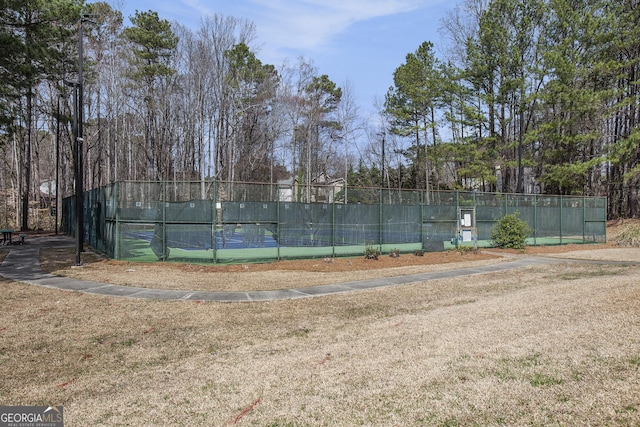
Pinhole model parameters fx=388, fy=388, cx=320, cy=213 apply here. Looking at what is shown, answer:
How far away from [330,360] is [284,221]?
872 cm

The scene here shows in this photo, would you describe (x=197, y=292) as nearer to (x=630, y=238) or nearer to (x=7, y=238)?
(x=7, y=238)

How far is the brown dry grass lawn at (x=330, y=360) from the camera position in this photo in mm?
2992

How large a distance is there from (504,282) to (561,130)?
23079 millimetres

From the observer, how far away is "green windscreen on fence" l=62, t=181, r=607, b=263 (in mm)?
11898

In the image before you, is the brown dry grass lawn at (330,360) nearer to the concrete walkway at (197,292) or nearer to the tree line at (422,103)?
the concrete walkway at (197,292)

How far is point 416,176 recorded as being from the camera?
4012 centimetres

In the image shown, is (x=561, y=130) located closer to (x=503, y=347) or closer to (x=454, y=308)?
(x=454, y=308)

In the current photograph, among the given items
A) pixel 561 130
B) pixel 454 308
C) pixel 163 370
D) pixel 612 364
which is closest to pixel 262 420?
pixel 163 370

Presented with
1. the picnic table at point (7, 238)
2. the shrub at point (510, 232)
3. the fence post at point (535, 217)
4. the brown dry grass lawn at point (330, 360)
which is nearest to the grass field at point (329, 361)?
the brown dry grass lawn at point (330, 360)

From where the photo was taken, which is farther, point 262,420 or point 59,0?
point 59,0

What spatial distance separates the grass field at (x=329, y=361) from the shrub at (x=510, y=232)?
381 inches

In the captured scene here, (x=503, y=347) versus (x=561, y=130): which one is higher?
(x=561, y=130)

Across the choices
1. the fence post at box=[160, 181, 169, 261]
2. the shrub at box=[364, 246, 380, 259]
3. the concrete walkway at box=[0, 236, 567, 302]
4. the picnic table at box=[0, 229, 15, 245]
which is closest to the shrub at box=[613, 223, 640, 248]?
the concrete walkway at box=[0, 236, 567, 302]

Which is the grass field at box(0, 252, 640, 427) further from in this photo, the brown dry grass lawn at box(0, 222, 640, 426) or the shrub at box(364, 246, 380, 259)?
the shrub at box(364, 246, 380, 259)
